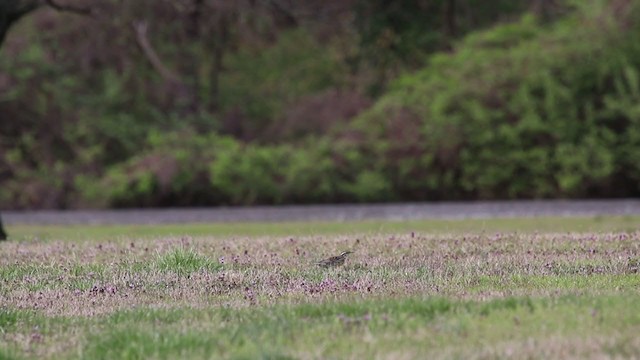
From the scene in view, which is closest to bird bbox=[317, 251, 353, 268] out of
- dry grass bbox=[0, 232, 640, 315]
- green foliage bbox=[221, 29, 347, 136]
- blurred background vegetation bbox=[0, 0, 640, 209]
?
dry grass bbox=[0, 232, 640, 315]

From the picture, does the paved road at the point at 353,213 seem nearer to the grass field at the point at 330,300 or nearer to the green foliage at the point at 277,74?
the green foliage at the point at 277,74

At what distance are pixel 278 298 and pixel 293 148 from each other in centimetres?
2733

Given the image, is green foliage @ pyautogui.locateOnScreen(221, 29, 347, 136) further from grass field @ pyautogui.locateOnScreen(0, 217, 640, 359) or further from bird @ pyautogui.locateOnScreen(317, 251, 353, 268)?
bird @ pyautogui.locateOnScreen(317, 251, 353, 268)

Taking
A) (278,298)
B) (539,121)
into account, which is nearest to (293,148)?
(539,121)

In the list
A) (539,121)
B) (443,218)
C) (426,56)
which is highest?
(426,56)

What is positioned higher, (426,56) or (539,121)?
(426,56)

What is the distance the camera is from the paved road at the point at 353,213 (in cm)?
2794

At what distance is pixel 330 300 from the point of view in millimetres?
8484

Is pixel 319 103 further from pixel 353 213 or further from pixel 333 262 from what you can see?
pixel 333 262

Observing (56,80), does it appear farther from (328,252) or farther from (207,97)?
(328,252)

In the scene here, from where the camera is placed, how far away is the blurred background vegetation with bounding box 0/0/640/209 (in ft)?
109

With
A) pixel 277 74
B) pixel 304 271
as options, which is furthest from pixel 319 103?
pixel 304 271

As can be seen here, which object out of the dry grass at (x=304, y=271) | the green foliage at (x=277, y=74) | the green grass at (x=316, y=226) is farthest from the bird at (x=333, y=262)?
the green foliage at (x=277, y=74)

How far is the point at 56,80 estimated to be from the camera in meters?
39.5
